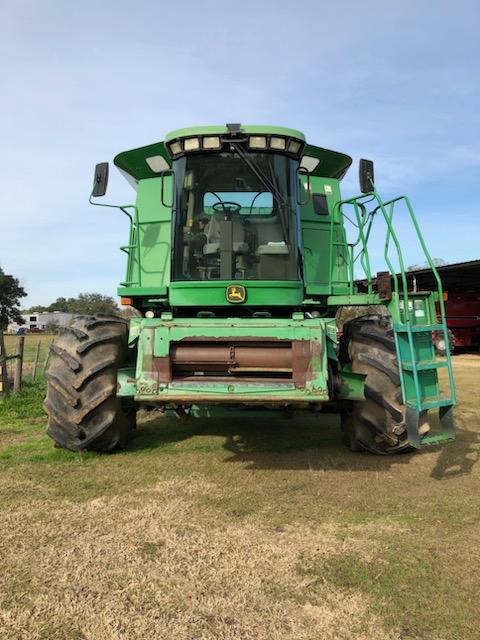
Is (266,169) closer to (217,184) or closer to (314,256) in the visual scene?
(217,184)

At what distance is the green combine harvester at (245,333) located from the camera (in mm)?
4195

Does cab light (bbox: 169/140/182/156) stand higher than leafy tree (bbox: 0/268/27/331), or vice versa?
leafy tree (bbox: 0/268/27/331)

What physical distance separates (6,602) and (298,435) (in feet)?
13.0

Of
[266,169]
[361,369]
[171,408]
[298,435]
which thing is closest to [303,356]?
[361,369]

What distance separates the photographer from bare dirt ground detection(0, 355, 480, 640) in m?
2.44

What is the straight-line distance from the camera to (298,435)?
6.12 metres

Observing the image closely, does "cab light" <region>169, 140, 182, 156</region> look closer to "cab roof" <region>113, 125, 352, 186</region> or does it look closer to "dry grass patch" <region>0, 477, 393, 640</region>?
"cab roof" <region>113, 125, 352, 186</region>

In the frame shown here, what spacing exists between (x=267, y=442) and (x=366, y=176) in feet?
A: 9.60

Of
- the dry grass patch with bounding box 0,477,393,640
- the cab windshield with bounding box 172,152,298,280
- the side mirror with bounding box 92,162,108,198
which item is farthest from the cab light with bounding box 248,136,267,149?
the dry grass patch with bounding box 0,477,393,640

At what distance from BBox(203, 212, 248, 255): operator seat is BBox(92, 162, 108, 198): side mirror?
1116mm

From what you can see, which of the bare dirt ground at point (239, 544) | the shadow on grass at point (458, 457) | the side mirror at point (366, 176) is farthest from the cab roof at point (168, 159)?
the shadow on grass at point (458, 457)

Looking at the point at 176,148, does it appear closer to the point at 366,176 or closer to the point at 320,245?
the point at 366,176

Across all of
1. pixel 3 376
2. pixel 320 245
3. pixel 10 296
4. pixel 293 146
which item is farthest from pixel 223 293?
pixel 10 296

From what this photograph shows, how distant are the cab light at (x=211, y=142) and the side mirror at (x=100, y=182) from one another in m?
1.10
